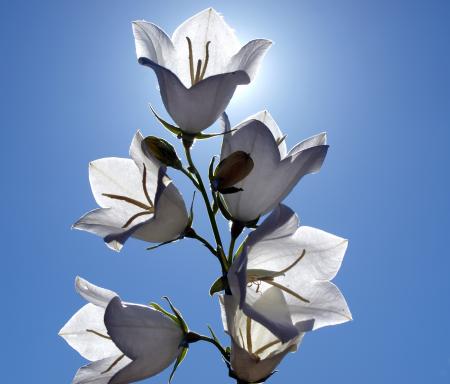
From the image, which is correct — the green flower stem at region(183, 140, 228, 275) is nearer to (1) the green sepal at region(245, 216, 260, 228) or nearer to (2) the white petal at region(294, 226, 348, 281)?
(1) the green sepal at region(245, 216, 260, 228)

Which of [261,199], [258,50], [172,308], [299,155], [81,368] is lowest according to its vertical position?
[81,368]

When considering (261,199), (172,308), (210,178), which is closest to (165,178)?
(210,178)

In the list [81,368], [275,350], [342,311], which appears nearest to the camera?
[275,350]

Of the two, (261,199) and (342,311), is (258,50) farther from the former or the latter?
(342,311)

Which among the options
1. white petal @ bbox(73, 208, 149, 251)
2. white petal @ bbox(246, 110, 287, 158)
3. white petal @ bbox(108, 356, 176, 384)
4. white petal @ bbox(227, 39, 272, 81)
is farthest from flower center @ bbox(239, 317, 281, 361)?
white petal @ bbox(227, 39, 272, 81)

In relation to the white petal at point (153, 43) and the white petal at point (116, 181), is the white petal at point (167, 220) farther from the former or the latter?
the white petal at point (153, 43)

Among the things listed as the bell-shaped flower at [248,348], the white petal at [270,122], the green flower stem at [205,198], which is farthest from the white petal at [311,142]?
the bell-shaped flower at [248,348]
